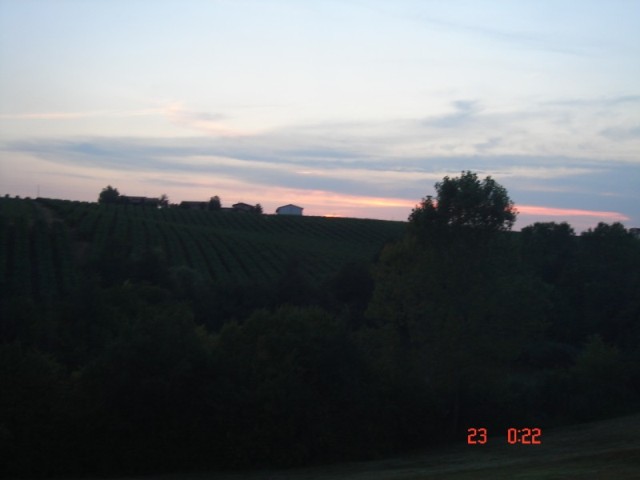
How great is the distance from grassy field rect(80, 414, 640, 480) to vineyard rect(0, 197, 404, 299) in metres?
28.8

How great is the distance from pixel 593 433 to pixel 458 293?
26.5 ft

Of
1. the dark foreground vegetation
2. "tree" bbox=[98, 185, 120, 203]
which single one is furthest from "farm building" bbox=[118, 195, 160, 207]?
the dark foreground vegetation

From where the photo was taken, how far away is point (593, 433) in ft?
94.2

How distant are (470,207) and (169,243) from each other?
44.4 meters

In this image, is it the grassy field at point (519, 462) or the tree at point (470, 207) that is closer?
the grassy field at point (519, 462)

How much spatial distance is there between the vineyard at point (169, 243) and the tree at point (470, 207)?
85.8 feet

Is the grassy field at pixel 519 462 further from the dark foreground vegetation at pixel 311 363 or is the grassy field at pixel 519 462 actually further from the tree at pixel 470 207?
the tree at pixel 470 207

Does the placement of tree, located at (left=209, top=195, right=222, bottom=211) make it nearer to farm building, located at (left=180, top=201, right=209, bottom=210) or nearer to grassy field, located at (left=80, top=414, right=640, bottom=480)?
farm building, located at (left=180, top=201, right=209, bottom=210)

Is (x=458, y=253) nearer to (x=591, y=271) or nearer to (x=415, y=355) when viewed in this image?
(x=415, y=355)

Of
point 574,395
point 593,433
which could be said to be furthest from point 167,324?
point 574,395

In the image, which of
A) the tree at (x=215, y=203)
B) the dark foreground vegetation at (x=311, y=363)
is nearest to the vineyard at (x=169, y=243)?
the dark foreground vegetation at (x=311, y=363)

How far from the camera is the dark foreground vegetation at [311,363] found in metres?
25.7
